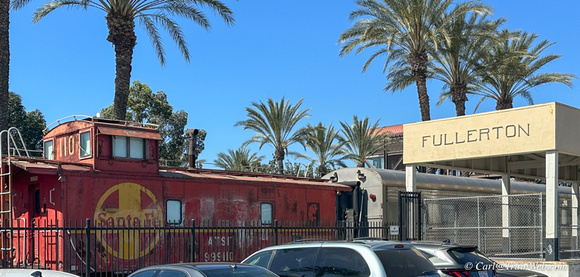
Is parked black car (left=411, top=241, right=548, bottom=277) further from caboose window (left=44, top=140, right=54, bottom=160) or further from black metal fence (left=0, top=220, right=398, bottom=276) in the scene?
caboose window (left=44, top=140, right=54, bottom=160)

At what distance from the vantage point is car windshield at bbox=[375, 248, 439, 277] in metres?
8.91

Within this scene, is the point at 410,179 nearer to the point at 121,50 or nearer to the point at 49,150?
the point at 49,150

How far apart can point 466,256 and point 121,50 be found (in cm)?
1831

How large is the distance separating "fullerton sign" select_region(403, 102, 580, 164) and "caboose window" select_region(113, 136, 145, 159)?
7663 millimetres

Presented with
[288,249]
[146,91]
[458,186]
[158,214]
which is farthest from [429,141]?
[146,91]

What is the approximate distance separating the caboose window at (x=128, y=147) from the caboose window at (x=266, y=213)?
4.19 meters

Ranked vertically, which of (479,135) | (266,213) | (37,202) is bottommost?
(266,213)

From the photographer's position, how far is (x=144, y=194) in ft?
55.1

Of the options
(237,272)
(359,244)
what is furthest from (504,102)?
(237,272)

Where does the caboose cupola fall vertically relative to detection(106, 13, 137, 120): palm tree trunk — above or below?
below

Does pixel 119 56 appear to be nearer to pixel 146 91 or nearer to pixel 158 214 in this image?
pixel 158 214

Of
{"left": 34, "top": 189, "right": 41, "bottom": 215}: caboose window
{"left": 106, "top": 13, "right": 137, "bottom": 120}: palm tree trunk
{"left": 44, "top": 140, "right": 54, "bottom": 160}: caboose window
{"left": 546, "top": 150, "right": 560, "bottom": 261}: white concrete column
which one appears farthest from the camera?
{"left": 106, "top": 13, "right": 137, "bottom": 120}: palm tree trunk

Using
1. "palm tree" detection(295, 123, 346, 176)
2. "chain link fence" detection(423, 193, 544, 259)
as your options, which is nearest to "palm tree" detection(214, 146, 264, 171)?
"palm tree" detection(295, 123, 346, 176)

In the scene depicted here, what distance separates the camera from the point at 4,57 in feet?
73.0
